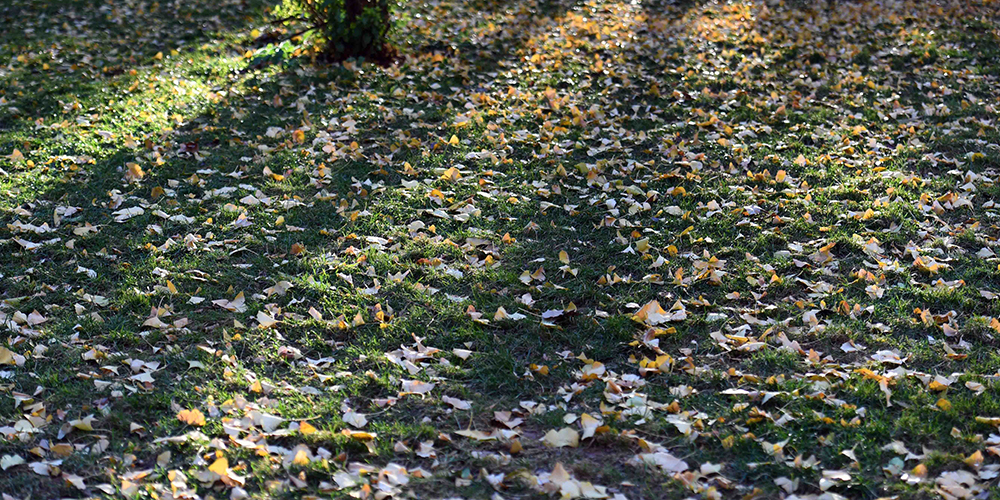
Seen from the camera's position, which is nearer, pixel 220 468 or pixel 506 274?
pixel 220 468

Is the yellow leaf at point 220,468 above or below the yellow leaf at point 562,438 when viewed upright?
below

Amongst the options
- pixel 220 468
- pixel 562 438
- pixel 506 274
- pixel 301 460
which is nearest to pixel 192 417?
pixel 220 468

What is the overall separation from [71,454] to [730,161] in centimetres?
384

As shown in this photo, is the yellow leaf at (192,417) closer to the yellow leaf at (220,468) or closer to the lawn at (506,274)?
the lawn at (506,274)

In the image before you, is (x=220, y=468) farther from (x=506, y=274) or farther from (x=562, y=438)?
(x=506, y=274)

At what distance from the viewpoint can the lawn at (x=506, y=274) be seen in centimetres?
284

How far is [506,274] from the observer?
394 centimetres

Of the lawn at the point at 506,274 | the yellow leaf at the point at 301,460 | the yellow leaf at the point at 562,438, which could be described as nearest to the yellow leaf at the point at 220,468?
the lawn at the point at 506,274

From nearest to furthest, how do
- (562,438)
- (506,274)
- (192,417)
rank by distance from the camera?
1. (562,438)
2. (192,417)
3. (506,274)

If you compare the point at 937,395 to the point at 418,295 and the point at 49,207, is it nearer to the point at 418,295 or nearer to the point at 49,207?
the point at 418,295

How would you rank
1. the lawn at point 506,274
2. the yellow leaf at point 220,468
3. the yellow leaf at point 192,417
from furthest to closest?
the yellow leaf at point 192,417 < the lawn at point 506,274 < the yellow leaf at point 220,468

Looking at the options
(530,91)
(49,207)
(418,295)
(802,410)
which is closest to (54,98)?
(49,207)

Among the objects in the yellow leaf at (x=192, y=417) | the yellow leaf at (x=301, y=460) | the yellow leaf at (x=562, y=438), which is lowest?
the yellow leaf at (x=192, y=417)

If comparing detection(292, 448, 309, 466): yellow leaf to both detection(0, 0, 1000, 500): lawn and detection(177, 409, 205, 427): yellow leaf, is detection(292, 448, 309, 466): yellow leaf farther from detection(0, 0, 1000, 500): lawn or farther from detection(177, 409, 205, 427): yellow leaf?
detection(177, 409, 205, 427): yellow leaf
